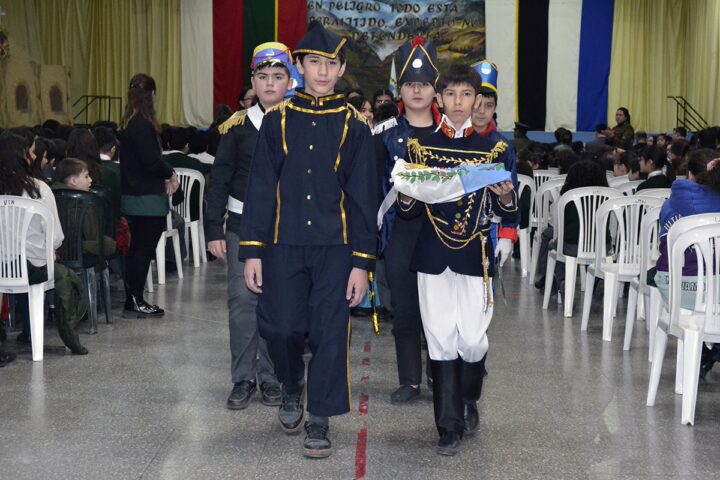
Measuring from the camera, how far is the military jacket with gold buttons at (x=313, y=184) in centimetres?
427

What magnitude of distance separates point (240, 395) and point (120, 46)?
55.4 feet

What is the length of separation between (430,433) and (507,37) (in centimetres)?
1693

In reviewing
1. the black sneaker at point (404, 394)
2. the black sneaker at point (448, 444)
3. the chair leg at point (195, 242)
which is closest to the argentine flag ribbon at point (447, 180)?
the black sneaker at point (448, 444)

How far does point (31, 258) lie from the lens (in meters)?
5.98

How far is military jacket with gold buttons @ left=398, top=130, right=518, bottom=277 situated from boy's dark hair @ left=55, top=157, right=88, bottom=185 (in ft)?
9.88

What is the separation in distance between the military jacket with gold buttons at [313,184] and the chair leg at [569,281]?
3.62 metres

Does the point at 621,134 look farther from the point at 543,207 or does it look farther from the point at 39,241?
the point at 39,241

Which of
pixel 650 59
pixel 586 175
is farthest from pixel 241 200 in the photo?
pixel 650 59

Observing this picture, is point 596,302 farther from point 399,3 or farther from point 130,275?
point 399,3

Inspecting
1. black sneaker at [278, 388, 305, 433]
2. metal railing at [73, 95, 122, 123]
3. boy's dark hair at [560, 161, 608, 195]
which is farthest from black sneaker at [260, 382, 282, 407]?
metal railing at [73, 95, 122, 123]

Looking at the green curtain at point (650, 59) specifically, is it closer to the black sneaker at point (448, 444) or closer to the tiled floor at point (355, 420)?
the tiled floor at point (355, 420)

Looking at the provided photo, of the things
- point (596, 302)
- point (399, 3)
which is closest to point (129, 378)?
point (596, 302)

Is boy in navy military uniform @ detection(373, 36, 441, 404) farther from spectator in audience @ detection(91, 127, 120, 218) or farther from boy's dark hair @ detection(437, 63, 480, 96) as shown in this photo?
spectator in audience @ detection(91, 127, 120, 218)

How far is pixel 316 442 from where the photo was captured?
4270 millimetres
